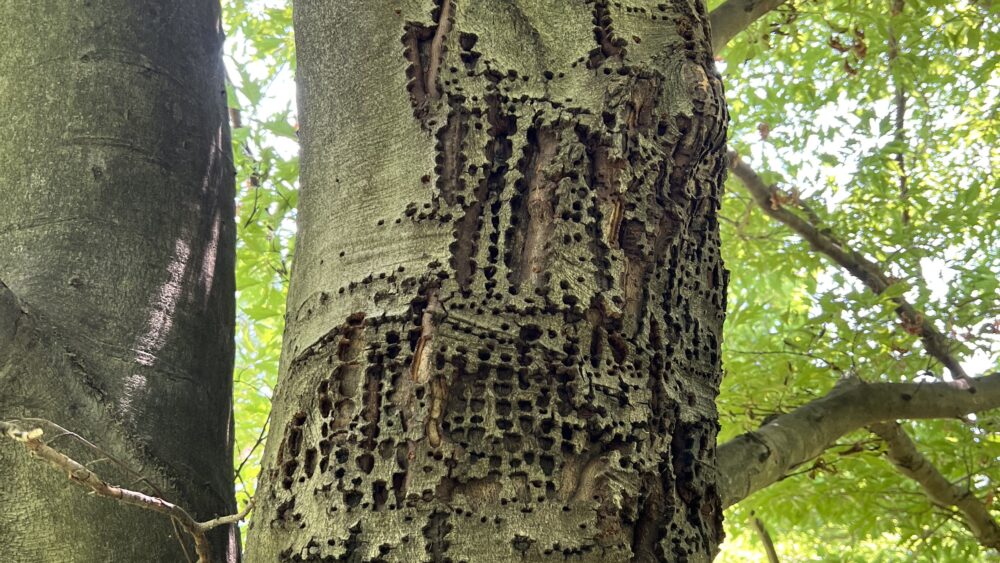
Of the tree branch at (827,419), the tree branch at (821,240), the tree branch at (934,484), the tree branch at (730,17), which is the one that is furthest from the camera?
the tree branch at (821,240)

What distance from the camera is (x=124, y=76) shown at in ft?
5.82

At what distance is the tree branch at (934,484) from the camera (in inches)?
143

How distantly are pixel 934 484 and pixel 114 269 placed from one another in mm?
3736

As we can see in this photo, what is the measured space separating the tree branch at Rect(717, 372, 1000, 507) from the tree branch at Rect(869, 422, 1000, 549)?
0.70 ft

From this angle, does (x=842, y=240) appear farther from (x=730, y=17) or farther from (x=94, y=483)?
(x=94, y=483)

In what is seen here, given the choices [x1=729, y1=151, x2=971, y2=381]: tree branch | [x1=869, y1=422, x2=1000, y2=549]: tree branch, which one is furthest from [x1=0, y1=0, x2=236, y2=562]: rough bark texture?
[x1=729, y1=151, x2=971, y2=381]: tree branch

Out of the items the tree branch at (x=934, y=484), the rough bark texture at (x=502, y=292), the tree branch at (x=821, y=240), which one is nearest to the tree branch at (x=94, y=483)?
the rough bark texture at (x=502, y=292)

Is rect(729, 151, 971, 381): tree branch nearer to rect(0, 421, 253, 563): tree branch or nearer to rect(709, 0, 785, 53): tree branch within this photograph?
rect(709, 0, 785, 53): tree branch

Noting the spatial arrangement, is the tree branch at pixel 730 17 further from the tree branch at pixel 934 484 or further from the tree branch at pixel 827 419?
the tree branch at pixel 934 484

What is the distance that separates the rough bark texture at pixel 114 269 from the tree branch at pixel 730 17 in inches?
61.0

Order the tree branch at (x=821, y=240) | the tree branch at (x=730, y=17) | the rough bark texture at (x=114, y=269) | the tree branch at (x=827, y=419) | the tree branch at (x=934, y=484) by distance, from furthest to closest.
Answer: the tree branch at (x=821, y=240) < the tree branch at (x=934, y=484) < the tree branch at (x=730, y=17) < the tree branch at (x=827, y=419) < the rough bark texture at (x=114, y=269)

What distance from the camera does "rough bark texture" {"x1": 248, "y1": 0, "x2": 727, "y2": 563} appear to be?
1.11m

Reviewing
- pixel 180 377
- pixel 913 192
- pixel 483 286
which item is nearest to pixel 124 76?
pixel 180 377

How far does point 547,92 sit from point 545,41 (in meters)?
0.12
